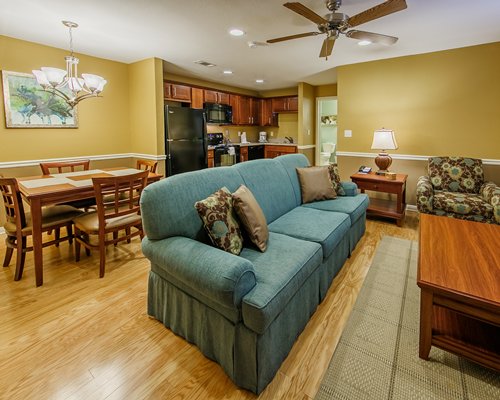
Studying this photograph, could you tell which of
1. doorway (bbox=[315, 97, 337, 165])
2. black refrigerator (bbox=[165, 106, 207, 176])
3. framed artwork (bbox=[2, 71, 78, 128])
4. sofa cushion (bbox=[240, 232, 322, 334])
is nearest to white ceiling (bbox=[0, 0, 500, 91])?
framed artwork (bbox=[2, 71, 78, 128])

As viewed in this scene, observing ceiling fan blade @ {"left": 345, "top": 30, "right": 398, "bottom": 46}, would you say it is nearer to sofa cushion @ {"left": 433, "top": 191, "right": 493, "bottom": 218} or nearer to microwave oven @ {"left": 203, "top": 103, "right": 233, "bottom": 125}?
sofa cushion @ {"left": 433, "top": 191, "right": 493, "bottom": 218}

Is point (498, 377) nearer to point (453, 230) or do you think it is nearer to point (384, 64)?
point (453, 230)

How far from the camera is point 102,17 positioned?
9.63 ft

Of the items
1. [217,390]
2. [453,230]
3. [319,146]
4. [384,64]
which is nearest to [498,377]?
[453,230]

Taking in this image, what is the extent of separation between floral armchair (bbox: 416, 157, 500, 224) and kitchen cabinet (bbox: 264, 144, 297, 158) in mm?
3725

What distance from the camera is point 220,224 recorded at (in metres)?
1.78

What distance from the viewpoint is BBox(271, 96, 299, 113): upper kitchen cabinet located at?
738 cm

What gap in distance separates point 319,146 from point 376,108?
273 centimetres

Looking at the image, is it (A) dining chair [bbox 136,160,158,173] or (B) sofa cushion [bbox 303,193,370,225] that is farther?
(A) dining chair [bbox 136,160,158,173]

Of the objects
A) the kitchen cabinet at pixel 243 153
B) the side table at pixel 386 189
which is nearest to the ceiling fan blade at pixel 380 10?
the side table at pixel 386 189

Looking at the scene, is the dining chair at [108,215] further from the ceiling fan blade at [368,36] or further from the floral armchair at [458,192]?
the floral armchair at [458,192]

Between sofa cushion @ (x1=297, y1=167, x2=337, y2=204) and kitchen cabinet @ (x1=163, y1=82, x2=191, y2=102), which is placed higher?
kitchen cabinet @ (x1=163, y1=82, x2=191, y2=102)

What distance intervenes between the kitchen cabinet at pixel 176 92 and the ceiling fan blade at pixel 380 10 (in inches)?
147

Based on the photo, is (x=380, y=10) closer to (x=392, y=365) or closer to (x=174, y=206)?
(x=174, y=206)
